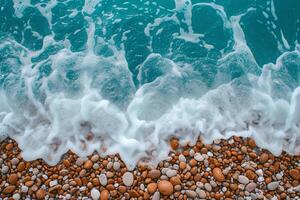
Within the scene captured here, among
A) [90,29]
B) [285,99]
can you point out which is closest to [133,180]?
[285,99]

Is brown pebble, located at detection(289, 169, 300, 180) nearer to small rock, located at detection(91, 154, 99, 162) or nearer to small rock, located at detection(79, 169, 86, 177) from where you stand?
small rock, located at detection(91, 154, 99, 162)

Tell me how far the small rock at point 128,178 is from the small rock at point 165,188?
338mm

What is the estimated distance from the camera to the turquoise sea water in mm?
3559

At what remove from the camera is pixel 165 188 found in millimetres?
3156

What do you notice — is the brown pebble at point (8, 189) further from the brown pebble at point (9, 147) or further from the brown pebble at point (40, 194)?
the brown pebble at point (9, 147)

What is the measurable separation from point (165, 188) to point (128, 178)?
446mm

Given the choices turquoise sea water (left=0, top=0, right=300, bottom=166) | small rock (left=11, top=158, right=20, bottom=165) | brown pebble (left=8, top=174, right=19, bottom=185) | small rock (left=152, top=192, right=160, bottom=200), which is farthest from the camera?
turquoise sea water (left=0, top=0, right=300, bottom=166)

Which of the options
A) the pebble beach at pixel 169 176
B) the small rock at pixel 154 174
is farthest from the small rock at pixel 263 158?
the small rock at pixel 154 174

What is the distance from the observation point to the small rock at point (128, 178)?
3229mm

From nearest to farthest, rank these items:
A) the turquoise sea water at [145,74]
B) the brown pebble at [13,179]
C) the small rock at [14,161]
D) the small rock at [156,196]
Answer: the small rock at [156,196]
the brown pebble at [13,179]
the small rock at [14,161]
the turquoise sea water at [145,74]

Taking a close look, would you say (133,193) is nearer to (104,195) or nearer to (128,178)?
(128,178)

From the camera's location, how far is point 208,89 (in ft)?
13.1

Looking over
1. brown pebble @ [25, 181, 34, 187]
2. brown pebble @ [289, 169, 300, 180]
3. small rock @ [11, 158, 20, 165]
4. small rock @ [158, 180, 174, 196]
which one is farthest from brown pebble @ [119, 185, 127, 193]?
brown pebble @ [289, 169, 300, 180]

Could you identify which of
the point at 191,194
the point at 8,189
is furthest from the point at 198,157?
the point at 8,189
